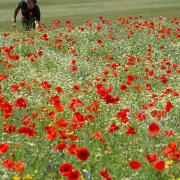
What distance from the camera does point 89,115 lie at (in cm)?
564

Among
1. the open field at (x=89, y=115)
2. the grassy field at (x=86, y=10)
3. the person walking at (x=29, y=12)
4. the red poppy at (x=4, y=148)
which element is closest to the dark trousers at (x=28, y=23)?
the person walking at (x=29, y=12)

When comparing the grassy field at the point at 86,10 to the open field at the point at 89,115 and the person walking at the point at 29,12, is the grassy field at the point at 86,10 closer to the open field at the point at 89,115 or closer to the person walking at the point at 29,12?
the person walking at the point at 29,12

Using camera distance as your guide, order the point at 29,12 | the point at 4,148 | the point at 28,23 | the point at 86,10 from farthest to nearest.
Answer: the point at 86,10 → the point at 28,23 → the point at 29,12 → the point at 4,148

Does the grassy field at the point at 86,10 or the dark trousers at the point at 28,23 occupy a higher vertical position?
the dark trousers at the point at 28,23

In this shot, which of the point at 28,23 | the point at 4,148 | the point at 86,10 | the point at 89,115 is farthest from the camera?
the point at 86,10

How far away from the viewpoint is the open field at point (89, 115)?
192 inches

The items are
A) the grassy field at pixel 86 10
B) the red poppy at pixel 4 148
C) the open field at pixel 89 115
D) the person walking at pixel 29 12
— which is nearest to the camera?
the red poppy at pixel 4 148

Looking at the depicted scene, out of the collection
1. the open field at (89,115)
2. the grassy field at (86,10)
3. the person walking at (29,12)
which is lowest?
the grassy field at (86,10)

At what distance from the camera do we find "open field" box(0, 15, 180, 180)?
4879 mm

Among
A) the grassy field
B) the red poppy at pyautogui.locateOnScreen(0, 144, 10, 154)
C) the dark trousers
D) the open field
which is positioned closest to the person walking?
the dark trousers

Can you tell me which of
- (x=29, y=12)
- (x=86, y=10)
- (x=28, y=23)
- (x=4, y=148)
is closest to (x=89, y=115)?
(x=4, y=148)

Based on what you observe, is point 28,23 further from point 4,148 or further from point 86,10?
point 4,148

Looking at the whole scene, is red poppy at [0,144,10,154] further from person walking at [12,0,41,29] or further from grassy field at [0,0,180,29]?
grassy field at [0,0,180,29]

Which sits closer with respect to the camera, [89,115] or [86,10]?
[89,115]
